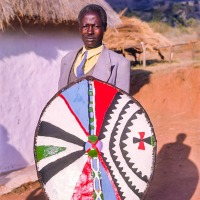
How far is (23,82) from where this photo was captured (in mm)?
5688

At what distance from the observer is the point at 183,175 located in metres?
5.75

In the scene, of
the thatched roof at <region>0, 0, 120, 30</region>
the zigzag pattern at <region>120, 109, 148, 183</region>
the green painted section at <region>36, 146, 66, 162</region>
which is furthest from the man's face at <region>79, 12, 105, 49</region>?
the thatched roof at <region>0, 0, 120, 30</region>

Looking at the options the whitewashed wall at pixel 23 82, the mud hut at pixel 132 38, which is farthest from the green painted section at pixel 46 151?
the mud hut at pixel 132 38

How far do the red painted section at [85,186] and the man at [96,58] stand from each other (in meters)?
0.57

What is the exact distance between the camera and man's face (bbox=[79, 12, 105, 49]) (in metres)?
2.94

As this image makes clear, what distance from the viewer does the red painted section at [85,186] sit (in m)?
2.90

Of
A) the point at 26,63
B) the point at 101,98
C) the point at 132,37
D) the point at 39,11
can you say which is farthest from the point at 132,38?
the point at 101,98

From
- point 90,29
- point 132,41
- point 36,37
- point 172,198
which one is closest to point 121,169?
point 90,29

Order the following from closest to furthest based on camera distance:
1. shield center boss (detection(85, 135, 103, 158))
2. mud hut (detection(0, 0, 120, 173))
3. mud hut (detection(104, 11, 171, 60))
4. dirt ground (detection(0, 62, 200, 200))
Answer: shield center boss (detection(85, 135, 103, 158)) → dirt ground (detection(0, 62, 200, 200)) → mud hut (detection(0, 0, 120, 173)) → mud hut (detection(104, 11, 171, 60))

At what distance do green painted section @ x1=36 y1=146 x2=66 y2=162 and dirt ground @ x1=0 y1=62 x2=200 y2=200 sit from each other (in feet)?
7.41

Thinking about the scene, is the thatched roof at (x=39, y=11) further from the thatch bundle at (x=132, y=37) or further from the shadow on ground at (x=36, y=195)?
the thatch bundle at (x=132, y=37)

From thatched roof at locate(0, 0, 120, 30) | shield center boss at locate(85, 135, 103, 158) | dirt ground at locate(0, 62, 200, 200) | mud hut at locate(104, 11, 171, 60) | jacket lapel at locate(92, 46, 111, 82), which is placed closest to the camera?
shield center boss at locate(85, 135, 103, 158)

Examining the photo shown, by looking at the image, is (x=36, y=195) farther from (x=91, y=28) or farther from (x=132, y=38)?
(x=132, y=38)

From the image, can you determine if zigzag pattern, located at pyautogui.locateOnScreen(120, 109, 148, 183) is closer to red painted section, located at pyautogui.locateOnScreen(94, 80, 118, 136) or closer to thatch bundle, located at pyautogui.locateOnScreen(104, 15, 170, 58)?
red painted section, located at pyautogui.locateOnScreen(94, 80, 118, 136)
